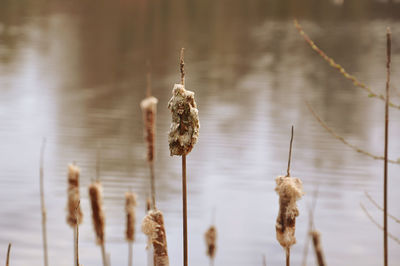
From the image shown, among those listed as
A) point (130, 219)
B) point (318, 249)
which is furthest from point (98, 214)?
point (318, 249)

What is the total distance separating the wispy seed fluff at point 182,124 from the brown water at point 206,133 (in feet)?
17.5

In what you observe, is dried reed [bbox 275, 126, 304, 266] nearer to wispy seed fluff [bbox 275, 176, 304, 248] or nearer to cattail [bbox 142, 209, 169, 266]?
wispy seed fluff [bbox 275, 176, 304, 248]

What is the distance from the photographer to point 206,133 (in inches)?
435

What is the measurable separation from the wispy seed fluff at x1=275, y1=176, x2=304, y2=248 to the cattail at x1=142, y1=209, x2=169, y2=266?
213mm

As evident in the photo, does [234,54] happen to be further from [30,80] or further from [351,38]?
[30,80]

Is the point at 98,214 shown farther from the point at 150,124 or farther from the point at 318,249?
the point at 318,249

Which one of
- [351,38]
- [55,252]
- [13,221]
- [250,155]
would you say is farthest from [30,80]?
[351,38]

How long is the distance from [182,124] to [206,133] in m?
10.2

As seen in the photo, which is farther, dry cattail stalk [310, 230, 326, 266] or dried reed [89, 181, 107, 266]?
dried reed [89, 181, 107, 266]

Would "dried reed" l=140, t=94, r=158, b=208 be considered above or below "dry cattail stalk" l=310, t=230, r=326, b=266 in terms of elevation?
above

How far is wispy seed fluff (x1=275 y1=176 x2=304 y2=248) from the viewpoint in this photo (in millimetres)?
997

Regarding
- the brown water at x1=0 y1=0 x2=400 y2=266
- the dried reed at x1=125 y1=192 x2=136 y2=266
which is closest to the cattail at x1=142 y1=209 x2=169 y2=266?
the dried reed at x1=125 y1=192 x2=136 y2=266

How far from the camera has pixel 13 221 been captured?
24.3ft

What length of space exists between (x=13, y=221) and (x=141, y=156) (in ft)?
9.82
